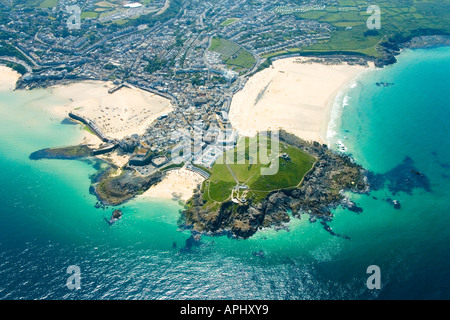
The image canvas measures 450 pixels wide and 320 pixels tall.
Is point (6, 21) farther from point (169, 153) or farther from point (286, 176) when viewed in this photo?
point (286, 176)

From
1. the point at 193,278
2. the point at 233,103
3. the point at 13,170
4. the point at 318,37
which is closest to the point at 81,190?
the point at 13,170

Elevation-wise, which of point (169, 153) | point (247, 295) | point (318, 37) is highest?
point (318, 37)

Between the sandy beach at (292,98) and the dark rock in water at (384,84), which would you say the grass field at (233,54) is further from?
the dark rock in water at (384,84)

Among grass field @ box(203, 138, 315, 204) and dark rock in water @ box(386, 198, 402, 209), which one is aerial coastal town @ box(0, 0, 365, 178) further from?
dark rock in water @ box(386, 198, 402, 209)

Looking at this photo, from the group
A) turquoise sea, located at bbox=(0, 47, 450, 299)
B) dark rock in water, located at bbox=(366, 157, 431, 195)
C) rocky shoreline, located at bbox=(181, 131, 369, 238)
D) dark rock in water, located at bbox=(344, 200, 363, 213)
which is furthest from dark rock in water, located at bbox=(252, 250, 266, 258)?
dark rock in water, located at bbox=(366, 157, 431, 195)

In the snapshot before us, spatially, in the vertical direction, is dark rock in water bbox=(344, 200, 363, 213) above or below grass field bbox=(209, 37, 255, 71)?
below
